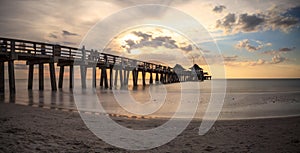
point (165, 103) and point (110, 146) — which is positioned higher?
point (110, 146)

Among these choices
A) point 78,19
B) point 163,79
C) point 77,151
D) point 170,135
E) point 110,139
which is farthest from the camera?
point 163,79

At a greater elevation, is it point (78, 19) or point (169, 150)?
point (78, 19)

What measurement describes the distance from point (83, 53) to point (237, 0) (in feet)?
47.3

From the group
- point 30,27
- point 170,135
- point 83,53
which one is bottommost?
Result: point 170,135

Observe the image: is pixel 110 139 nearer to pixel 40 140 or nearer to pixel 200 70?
pixel 40 140

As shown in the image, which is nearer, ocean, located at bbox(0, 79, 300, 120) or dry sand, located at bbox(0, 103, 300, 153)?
dry sand, located at bbox(0, 103, 300, 153)

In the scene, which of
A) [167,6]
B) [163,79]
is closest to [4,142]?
[167,6]

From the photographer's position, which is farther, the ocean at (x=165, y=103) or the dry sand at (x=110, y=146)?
the ocean at (x=165, y=103)

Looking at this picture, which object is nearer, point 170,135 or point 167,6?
point 170,135

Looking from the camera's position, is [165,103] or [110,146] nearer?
[110,146]

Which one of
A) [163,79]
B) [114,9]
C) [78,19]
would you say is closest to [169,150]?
[114,9]

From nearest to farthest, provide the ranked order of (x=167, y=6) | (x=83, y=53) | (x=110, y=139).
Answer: (x=110, y=139)
(x=167, y=6)
(x=83, y=53)

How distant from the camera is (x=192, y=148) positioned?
15.1 feet

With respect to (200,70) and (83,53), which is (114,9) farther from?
(200,70)
